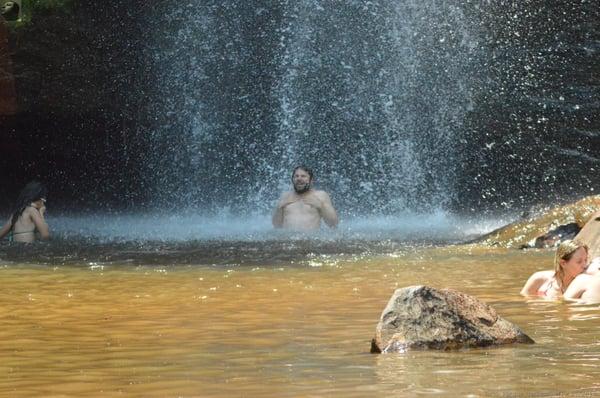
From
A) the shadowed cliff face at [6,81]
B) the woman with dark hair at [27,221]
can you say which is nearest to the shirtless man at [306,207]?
the woman with dark hair at [27,221]

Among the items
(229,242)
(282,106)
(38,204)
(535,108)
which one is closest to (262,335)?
(229,242)

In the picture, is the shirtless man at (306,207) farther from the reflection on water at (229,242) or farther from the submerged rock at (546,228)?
the submerged rock at (546,228)

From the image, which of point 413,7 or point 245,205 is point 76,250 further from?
point 413,7

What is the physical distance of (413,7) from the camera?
26.5 metres

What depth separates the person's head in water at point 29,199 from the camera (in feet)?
56.0

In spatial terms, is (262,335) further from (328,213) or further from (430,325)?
(328,213)

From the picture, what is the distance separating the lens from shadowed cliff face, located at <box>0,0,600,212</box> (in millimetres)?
25047

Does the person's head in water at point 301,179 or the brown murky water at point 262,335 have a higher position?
the person's head in water at point 301,179

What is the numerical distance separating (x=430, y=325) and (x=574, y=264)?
3.27 m

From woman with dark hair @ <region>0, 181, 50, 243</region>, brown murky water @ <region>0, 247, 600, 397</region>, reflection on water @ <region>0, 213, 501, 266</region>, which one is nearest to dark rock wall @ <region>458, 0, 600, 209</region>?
reflection on water @ <region>0, 213, 501, 266</region>

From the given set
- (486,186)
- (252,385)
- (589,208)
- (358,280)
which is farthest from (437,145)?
(252,385)

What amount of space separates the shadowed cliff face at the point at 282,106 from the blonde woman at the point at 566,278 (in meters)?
14.6

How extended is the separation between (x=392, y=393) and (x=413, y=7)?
21900mm

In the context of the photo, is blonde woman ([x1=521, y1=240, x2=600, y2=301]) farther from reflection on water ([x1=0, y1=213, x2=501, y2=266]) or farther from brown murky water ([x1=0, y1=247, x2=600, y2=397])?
reflection on water ([x1=0, y1=213, x2=501, y2=266])
